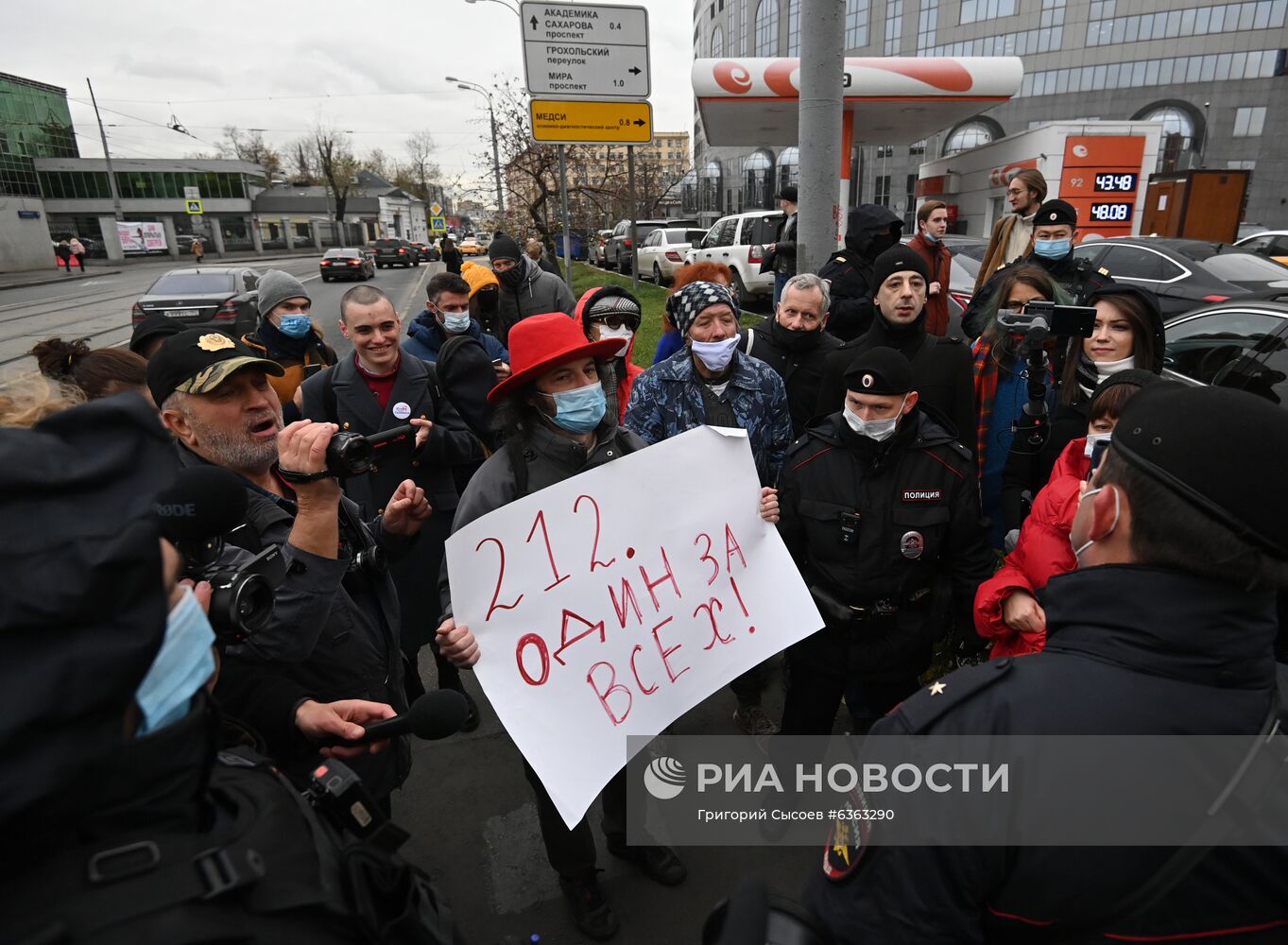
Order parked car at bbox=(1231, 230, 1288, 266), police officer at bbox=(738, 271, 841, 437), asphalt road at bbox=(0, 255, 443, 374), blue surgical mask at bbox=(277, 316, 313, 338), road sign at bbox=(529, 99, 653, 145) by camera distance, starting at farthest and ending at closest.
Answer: asphalt road at bbox=(0, 255, 443, 374), parked car at bbox=(1231, 230, 1288, 266), road sign at bbox=(529, 99, 653, 145), blue surgical mask at bbox=(277, 316, 313, 338), police officer at bbox=(738, 271, 841, 437)

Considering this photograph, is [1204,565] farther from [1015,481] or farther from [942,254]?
[942,254]

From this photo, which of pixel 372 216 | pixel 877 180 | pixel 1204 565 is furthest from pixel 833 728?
pixel 372 216

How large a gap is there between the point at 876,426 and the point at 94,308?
2633 centimetres

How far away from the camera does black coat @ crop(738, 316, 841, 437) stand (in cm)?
373

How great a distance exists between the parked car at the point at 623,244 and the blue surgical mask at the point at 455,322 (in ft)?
58.0

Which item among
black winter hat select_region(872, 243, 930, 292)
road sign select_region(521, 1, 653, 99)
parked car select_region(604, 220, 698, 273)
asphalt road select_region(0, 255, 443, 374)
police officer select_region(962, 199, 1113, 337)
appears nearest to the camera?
black winter hat select_region(872, 243, 930, 292)

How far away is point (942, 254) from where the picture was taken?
19.7 ft

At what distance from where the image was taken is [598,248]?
96.2 ft

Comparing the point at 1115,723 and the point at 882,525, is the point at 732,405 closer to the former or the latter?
the point at 882,525

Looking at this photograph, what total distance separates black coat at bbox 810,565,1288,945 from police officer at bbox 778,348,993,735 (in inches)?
51.4

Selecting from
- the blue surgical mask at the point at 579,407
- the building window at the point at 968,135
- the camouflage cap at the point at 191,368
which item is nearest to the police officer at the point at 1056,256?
the blue surgical mask at the point at 579,407

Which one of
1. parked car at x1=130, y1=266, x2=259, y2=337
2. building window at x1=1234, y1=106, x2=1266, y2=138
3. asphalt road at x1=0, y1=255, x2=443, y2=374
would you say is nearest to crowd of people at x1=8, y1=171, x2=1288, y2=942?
asphalt road at x1=0, y1=255, x2=443, y2=374

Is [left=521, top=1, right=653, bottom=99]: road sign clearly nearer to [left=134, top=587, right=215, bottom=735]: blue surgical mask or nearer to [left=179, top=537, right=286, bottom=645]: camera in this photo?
[left=179, top=537, right=286, bottom=645]: camera

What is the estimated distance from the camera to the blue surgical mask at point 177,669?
2.52 feet
